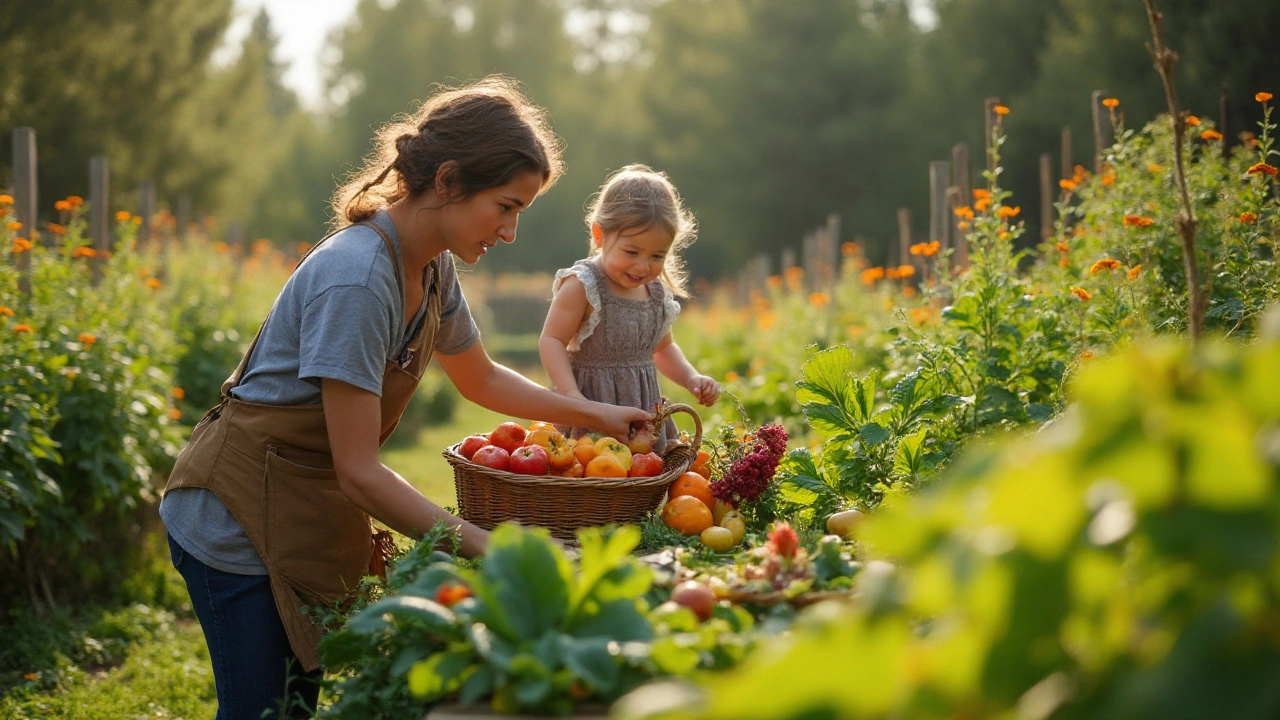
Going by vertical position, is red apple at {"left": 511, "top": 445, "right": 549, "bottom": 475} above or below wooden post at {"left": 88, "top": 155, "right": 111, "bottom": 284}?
below

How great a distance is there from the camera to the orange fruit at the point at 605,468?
239 centimetres

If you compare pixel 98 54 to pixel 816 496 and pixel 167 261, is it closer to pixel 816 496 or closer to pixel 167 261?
pixel 167 261

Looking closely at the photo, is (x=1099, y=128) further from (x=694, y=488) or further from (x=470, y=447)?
(x=470, y=447)

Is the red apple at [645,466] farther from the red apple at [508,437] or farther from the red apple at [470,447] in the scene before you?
the red apple at [470,447]

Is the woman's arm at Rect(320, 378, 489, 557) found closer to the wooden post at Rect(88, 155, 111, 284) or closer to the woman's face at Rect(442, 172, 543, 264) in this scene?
the woman's face at Rect(442, 172, 543, 264)

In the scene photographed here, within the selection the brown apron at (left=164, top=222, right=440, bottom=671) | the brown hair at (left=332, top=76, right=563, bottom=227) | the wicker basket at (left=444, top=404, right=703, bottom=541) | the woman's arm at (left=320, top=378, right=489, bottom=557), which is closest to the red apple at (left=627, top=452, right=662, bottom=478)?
the wicker basket at (left=444, top=404, right=703, bottom=541)

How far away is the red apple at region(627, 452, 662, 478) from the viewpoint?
97.3 inches

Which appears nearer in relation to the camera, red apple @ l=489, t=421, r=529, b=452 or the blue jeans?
the blue jeans

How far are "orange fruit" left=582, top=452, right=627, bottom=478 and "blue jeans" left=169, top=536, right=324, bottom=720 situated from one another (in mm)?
775

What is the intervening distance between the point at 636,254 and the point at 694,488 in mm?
1158

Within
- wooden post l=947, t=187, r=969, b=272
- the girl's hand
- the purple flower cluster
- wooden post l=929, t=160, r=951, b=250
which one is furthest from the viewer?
wooden post l=929, t=160, r=951, b=250

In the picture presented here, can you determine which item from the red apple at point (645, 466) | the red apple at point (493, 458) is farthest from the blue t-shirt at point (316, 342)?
the red apple at point (645, 466)

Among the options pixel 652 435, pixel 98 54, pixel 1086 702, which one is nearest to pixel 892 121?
pixel 98 54

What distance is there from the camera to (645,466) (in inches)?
97.9
